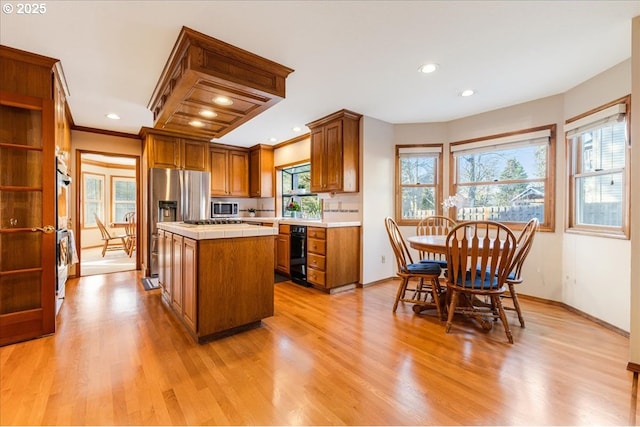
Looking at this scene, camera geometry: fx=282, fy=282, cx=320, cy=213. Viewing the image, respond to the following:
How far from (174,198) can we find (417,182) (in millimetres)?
3873

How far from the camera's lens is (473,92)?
312 cm

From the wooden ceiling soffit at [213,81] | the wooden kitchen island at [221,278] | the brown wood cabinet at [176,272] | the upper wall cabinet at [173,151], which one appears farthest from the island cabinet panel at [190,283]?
the upper wall cabinet at [173,151]

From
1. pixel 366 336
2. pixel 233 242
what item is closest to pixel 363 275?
pixel 366 336

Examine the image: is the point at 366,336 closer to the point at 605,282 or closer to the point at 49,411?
the point at 49,411

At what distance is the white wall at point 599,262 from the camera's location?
245cm

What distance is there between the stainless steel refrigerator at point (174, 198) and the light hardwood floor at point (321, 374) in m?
1.80

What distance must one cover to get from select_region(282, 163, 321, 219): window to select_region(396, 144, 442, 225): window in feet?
4.77

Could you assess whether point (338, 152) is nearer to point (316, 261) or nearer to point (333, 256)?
point (333, 256)

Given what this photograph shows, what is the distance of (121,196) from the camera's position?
7820 millimetres

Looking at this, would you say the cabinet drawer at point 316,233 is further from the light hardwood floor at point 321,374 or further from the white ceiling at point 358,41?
the white ceiling at point 358,41

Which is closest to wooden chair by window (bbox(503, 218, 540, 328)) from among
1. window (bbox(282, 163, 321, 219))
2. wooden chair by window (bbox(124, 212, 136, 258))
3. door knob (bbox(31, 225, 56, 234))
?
window (bbox(282, 163, 321, 219))

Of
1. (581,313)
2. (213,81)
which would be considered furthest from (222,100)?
(581,313)

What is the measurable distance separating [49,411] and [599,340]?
12.4 ft

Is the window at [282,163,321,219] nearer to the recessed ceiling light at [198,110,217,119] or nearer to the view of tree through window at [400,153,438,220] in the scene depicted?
the view of tree through window at [400,153,438,220]
